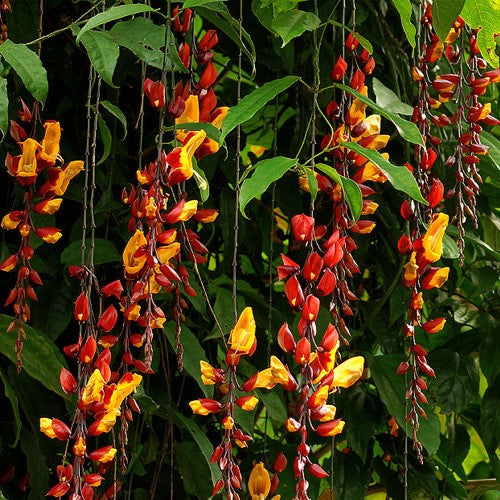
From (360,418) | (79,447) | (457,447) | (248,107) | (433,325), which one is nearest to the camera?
(79,447)

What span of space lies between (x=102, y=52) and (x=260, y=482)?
422 mm

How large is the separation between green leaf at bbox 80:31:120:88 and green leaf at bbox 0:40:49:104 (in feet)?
0.15

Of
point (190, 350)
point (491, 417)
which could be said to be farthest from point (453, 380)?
point (190, 350)

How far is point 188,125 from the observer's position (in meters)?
0.91

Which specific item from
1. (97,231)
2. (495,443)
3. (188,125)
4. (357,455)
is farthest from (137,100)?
(495,443)

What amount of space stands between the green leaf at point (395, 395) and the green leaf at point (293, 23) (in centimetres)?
45

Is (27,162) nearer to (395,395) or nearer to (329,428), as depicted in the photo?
(329,428)

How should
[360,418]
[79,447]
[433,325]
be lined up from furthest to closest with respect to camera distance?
[360,418] → [433,325] → [79,447]

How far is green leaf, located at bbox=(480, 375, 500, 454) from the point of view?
50.7 inches

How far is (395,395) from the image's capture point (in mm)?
1153

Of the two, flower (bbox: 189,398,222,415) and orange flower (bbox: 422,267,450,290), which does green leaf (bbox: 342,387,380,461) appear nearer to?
orange flower (bbox: 422,267,450,290)

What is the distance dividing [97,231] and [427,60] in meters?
0.46

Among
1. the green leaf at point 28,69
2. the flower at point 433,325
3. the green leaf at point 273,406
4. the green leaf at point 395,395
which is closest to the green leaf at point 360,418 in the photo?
the green leaf at point 395,395

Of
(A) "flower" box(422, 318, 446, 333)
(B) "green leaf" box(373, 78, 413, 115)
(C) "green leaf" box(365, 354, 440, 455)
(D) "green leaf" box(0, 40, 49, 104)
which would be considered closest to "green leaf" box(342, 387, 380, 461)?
(C) "green leaf" box(365, 354, 440, 455)
